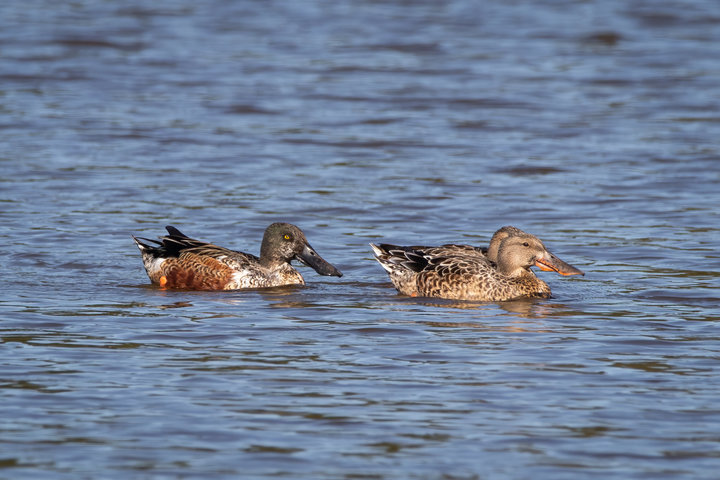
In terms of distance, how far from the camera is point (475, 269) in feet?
36.9

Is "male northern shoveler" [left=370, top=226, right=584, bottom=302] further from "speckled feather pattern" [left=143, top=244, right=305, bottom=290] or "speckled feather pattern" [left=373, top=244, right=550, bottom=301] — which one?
"speckled feather pattern" [left=143, top=244, right=305, bottom=290]

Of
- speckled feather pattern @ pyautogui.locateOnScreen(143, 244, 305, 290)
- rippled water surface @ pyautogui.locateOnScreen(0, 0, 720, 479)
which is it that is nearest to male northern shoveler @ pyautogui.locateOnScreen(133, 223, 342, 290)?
speckled feather pattern @ pyautogui.locateOnScreen(143, 244, 305, 290)

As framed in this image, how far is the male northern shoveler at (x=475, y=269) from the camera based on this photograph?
11180mm

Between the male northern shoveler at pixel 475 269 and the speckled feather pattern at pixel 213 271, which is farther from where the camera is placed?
the speckled feather pattern at pixel 213 271

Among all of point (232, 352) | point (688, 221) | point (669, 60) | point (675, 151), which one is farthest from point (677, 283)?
point (669, 60)

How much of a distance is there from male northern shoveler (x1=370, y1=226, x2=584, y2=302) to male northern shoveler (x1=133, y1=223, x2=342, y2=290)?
603 mm

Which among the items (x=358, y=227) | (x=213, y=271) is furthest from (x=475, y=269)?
(x=358, y=227)

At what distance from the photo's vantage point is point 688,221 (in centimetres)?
1398

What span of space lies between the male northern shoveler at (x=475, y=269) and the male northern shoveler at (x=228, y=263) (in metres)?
0.60

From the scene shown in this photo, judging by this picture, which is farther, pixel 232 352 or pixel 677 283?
pixel 677 283

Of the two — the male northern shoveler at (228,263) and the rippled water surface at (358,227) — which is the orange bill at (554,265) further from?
the male northern shoveler at (228,263)

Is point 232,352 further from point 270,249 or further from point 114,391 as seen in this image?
point 270,249

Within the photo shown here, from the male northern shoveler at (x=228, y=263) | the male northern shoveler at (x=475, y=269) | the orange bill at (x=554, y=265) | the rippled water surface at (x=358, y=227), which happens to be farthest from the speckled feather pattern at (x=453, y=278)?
the male northern shoveler at (x=228, y=263)

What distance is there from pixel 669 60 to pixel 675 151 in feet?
24.3
